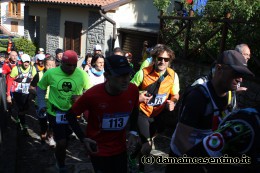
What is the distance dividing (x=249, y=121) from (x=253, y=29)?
4848 millimetres

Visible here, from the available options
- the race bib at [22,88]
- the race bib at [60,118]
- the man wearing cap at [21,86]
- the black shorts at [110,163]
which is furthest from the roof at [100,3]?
the black shorts at [110,163]

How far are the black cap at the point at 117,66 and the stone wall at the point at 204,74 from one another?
3.16 metres

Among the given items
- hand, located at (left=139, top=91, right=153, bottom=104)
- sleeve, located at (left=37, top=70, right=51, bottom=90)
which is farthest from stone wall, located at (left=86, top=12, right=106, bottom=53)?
hand, located at (left=139, top=91, right=153, bottom=104)

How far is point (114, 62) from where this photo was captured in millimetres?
3244

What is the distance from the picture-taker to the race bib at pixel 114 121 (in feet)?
11.0

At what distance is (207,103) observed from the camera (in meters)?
2.50

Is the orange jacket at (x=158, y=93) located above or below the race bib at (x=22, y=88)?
above

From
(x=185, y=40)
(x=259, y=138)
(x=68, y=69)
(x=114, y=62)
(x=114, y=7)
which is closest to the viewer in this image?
(x=259, y=138)

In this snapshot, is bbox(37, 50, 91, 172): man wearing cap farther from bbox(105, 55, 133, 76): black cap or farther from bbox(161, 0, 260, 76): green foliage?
bbox(161, 0, 260, 76): green foliage

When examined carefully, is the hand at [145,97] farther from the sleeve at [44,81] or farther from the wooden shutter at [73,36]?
the wooden shutter at [73,36]

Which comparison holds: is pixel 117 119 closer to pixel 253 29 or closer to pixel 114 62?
pixel 114 62

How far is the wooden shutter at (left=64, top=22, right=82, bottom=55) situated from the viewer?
16.0 metres

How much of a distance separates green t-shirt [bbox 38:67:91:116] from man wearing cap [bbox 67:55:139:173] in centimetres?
141

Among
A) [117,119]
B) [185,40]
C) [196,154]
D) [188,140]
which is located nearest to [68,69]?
[117,119]
